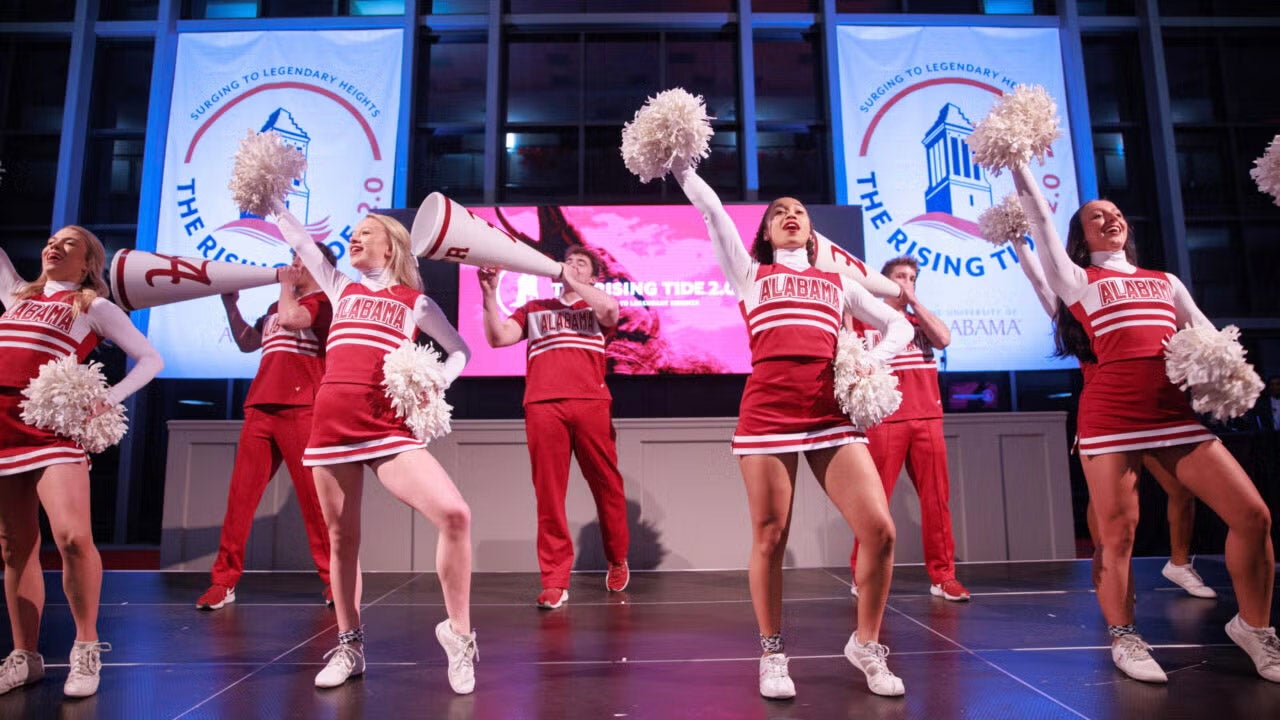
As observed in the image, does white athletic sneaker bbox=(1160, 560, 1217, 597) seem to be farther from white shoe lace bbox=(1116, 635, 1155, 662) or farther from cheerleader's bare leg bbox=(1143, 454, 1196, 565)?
white shoe lace bbox=(1116, 635, 1155, 662)

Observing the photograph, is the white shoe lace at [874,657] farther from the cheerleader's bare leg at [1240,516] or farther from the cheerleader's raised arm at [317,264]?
the cheerleader's raised arm at [317,264]

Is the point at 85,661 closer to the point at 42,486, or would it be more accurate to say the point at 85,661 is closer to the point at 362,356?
the point at 42,486

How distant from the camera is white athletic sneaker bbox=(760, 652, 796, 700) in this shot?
236 centimetres

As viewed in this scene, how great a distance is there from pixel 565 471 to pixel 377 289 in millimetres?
1898

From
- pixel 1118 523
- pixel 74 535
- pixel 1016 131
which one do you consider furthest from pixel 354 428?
pixel 1118 523

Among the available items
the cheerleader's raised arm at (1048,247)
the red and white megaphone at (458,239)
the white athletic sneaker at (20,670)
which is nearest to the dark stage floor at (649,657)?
the white athletic sneaker at (20,670)

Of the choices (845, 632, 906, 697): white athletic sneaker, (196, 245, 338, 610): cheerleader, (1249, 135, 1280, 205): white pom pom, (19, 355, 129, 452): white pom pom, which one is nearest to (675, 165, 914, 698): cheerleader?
(845, 632, 906, 697): white athletic sneaker

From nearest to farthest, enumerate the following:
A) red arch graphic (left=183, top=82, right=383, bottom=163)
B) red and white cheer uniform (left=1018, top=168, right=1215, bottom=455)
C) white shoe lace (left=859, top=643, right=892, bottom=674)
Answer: white shoe lace (left=859, top=643, right=892, bottom=674), red and white cheer uniform (left=1018, top=168, right=1215, bottom=455), red arch graphic (left=183, top=82, right=383, bottom=163)

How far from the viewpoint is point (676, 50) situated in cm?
793

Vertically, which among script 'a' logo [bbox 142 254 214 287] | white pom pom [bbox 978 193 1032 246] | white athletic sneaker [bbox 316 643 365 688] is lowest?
white athletic sneaker [bbox 316 643 365 688]

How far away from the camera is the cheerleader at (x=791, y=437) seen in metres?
2.43

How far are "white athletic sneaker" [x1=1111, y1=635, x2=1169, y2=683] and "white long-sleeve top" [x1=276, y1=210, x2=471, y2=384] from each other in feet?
7.81

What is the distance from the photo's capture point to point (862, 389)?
95.3 inches

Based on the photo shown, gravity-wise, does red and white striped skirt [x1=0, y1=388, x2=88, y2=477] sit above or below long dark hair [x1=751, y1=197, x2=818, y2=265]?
below
